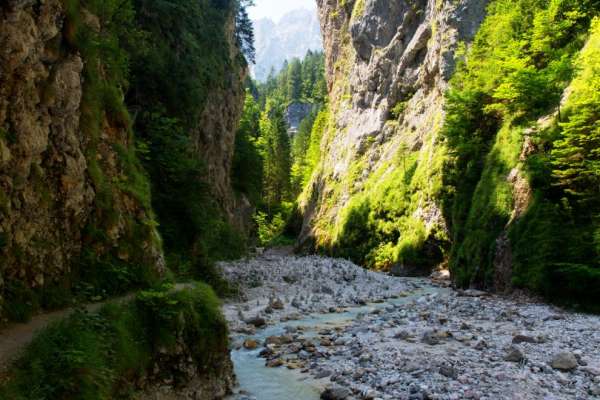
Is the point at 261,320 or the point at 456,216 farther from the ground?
the point at 456,216

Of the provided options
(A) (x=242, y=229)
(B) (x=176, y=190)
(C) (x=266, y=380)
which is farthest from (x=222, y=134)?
(C) (x=266, y=380)

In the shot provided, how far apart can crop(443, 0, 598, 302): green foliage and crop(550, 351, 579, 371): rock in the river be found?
6.30 metres

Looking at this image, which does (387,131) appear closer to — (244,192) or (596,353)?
(244,192)

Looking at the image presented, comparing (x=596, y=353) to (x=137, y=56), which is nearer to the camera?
(x=596, y=353)

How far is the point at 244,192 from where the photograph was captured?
44.4 metres

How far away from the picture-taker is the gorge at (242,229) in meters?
7.05

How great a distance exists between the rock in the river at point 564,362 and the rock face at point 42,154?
9.02 metres

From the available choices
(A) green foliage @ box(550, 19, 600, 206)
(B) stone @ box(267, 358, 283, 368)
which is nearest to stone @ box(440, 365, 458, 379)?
(B) stone @ box(267, 358, 283, 368)

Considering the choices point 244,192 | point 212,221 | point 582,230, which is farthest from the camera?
point 244,192

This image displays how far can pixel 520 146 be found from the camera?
22078mm

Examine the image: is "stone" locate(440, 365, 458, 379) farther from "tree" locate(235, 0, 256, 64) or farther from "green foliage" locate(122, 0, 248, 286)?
"tree" locate(235, 0, 256, 64)

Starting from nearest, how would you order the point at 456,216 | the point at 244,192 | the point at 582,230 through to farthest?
the point at 582,230 → the point at 456,216 → the point at 244,192

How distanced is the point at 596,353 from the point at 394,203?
29.3m

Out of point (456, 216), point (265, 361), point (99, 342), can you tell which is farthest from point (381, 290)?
point (99, 342)
